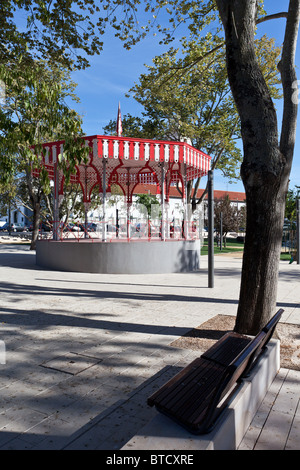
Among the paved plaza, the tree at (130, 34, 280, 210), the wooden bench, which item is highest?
the tree at (130, 34, 280, 210)

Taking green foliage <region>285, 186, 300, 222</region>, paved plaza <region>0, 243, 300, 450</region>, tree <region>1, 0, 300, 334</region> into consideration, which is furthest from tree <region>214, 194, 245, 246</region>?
tree <region>1, 0, 300, 334</region>

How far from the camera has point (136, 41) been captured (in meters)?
9.24

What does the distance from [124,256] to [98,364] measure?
889 cm

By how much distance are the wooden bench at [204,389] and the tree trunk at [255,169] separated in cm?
144

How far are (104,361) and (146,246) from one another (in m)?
8.96

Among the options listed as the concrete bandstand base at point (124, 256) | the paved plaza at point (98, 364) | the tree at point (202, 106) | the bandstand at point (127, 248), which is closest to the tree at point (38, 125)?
the paved plaza at point (98, 364)

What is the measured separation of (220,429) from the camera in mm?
2305

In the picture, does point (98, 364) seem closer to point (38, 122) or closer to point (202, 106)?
point (38, 122)

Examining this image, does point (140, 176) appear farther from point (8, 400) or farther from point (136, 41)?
point (8, 400)

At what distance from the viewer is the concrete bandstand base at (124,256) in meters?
13.2

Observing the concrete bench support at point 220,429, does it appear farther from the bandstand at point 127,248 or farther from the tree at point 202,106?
the tree at point 202,106

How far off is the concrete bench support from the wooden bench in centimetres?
6

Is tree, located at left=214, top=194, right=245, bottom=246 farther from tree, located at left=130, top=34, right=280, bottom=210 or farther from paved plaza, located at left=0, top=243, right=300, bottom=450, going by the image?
paved plaza, located at left=0, top=243, right=300, bottom=450

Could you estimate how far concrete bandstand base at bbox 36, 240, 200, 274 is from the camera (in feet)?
43.3
